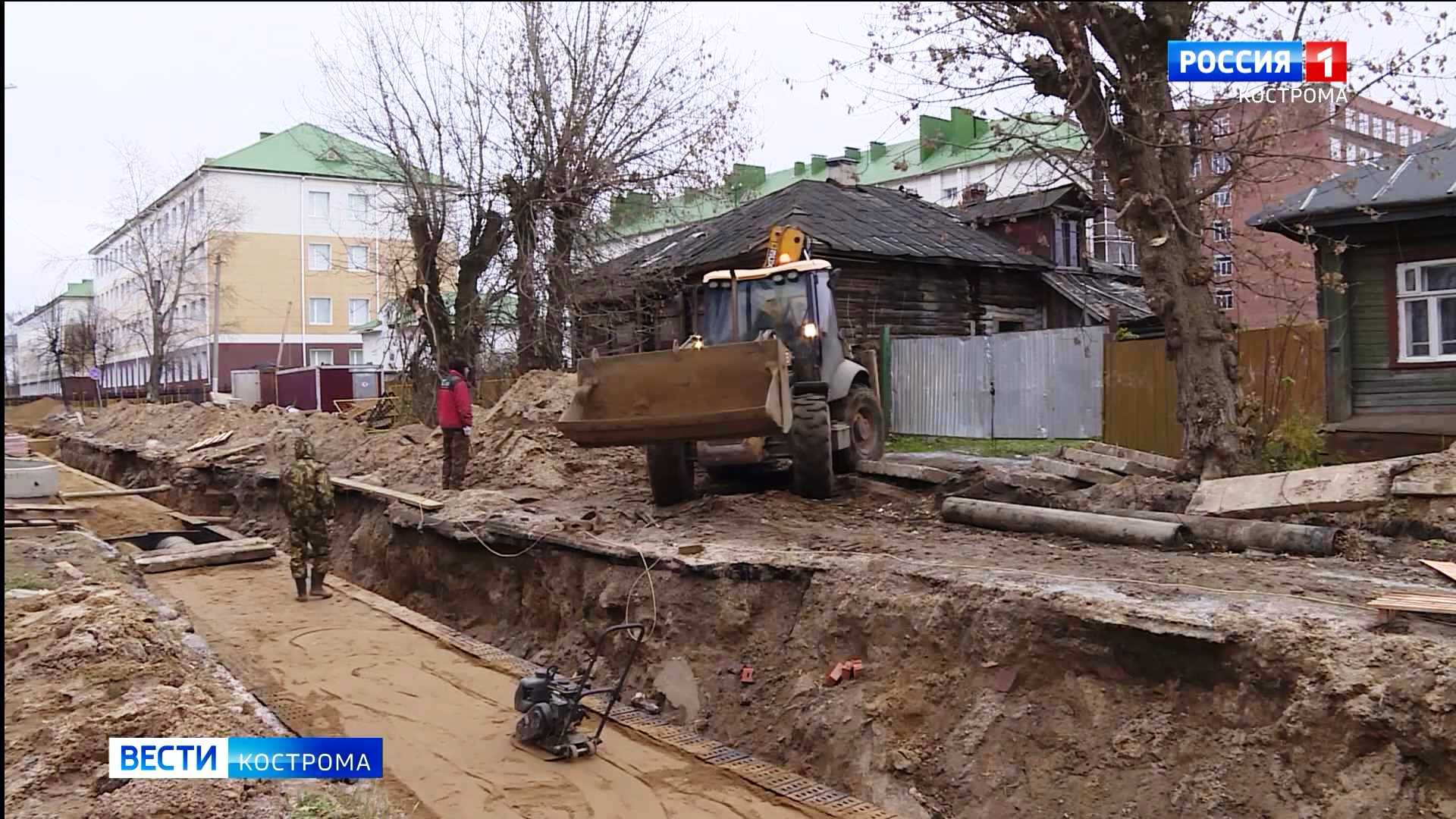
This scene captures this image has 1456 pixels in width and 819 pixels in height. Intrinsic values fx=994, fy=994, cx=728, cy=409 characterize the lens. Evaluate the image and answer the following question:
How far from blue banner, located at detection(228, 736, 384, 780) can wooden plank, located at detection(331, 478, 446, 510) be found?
5385 mm

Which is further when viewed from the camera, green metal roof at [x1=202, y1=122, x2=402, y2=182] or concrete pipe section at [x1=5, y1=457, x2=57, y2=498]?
green metal roof at [x1=202, y1=122, x2=402, y2=182]

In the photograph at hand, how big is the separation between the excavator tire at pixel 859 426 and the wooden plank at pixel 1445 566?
5.06 meters

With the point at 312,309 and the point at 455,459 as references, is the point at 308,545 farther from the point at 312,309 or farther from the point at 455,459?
the point at 312,309

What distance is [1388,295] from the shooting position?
482 inches

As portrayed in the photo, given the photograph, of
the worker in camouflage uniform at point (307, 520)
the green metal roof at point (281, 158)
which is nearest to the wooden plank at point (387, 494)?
the worker in camouflage uniform at point (307, 520)

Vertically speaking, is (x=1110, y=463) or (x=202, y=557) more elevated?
(x=1110, y=463)

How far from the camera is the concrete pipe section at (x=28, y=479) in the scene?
39.1 feet

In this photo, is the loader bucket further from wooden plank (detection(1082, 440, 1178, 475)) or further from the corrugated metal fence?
the corrugated metal fence

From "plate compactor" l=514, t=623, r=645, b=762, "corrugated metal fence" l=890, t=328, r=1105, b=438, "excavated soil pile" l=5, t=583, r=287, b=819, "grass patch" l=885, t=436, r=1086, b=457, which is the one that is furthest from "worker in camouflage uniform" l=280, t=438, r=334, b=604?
"corrugated metal fence" l=890, t=328, r=1105, b=438

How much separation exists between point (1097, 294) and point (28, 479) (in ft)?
62.9

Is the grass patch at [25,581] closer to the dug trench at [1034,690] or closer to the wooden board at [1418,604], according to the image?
the dug trench at [1034,690]

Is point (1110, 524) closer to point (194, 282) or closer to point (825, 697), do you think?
point (825, 697)

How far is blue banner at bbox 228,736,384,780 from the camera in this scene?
4391mm

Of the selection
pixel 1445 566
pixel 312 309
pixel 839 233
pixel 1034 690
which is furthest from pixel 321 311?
pixel 1445 566
